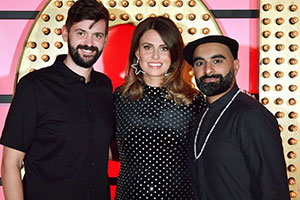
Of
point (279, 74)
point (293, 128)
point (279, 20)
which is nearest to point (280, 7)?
point (279, 20)

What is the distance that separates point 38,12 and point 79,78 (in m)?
1.02

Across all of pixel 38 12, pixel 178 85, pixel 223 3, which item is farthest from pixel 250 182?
pixel 38 12

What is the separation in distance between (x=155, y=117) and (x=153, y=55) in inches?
17.2

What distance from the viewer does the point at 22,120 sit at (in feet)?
6.63

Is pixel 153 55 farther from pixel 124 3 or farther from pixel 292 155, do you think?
pixel 292 155

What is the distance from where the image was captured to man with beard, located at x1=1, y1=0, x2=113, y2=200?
204 centimetres

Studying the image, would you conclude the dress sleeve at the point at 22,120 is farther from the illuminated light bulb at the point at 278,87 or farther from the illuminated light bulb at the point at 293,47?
the illuminated light bulb at the point at 293,47

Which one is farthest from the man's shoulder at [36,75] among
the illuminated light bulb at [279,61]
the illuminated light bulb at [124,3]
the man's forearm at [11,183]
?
the illuminated light bulb at [279,61]

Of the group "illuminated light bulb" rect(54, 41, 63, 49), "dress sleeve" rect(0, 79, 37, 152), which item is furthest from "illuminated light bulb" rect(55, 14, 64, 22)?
"dress sleeve" rect(0, 79, 37, 152)

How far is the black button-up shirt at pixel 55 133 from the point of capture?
2.04m

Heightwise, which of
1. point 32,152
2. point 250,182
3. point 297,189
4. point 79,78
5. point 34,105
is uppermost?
point 79,78

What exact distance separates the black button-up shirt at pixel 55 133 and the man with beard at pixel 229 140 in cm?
71

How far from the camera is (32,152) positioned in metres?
2.13

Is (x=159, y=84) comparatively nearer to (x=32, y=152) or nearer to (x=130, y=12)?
(x=130, y=12)
